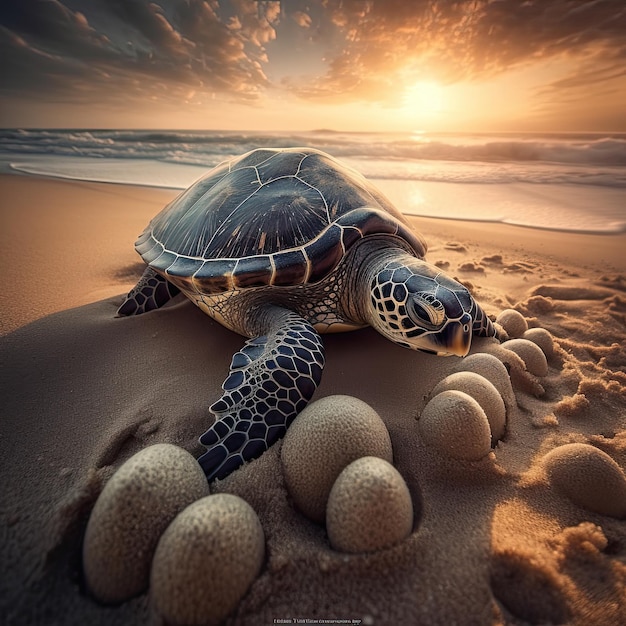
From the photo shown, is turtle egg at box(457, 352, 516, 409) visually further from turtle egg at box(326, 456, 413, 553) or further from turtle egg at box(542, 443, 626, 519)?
turtle egg at box(326, 456, 413, 553)

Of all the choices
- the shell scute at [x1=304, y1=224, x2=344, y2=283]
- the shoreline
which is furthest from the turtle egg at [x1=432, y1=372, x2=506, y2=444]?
the shoreline

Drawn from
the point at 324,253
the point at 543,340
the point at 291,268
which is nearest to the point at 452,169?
the point at 543,340

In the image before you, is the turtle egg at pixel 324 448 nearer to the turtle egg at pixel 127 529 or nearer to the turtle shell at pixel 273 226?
the turtle egg at pixel 127 529

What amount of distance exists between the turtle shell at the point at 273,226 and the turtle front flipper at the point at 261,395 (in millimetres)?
400

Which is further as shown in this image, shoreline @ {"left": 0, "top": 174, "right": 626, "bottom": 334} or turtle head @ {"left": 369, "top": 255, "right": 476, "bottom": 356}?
shoreline @ {"left": 0, "top": 174, "right": 626, "bottom": 334}

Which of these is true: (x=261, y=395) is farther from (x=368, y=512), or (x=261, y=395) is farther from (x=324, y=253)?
(x=324, y=253)

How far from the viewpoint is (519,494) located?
50.6 inches

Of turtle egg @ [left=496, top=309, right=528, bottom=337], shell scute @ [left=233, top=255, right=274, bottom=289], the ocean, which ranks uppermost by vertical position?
shell scute @ [left=233, top=255, right=274, bottom=289]

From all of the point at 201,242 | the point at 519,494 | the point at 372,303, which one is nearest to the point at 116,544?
the point at 519,494

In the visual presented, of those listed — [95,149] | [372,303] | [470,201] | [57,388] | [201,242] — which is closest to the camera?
[57,388]

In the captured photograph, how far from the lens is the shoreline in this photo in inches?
112

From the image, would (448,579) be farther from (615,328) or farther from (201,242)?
(615,328)

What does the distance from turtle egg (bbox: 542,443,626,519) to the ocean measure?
505cm

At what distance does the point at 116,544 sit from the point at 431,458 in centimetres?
109
